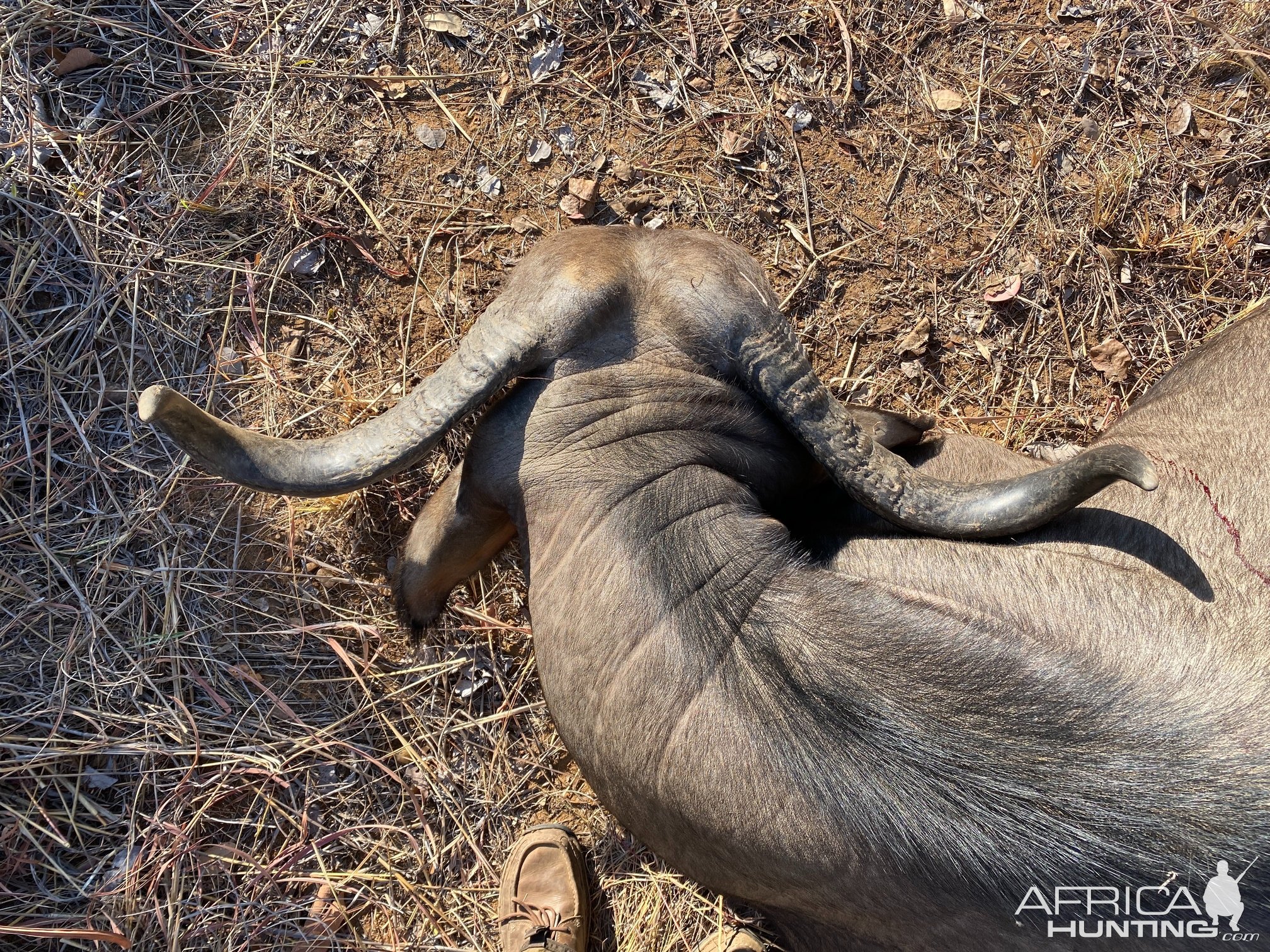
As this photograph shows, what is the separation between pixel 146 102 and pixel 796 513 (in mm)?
3770

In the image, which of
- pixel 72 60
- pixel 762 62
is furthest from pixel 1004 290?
pixel 72 60

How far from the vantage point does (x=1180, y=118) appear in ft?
15.6

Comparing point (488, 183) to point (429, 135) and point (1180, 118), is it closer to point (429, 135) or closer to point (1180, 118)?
point (429, 135)

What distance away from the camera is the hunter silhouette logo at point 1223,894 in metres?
2.62

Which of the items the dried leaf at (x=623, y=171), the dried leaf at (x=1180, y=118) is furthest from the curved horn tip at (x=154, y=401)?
the dried leaf at (x=1180, y=118)

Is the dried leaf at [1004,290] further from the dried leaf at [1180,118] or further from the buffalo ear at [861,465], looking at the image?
the buffalo ear at [861,465]

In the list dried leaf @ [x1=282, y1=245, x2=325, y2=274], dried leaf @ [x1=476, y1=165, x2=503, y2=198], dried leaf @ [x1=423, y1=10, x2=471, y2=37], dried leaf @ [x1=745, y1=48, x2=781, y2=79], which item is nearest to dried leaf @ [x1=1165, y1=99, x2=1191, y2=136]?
dried leaf @ [x1=745, y1=48, x2=781, y2=79]

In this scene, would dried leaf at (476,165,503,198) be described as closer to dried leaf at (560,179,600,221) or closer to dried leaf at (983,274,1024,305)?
dried leaf at (560,179,600,221)

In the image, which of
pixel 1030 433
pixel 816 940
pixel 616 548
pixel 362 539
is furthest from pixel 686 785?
pixel 1030 433

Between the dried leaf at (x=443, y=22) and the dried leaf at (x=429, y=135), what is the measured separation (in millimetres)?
483

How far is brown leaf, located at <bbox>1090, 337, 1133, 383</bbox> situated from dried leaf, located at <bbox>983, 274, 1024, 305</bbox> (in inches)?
20.3

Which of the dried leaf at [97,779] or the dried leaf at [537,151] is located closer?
the dried leaf at [97,779]

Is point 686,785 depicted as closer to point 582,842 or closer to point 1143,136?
point 582,842

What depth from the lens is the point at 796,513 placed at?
4098 millimetres
